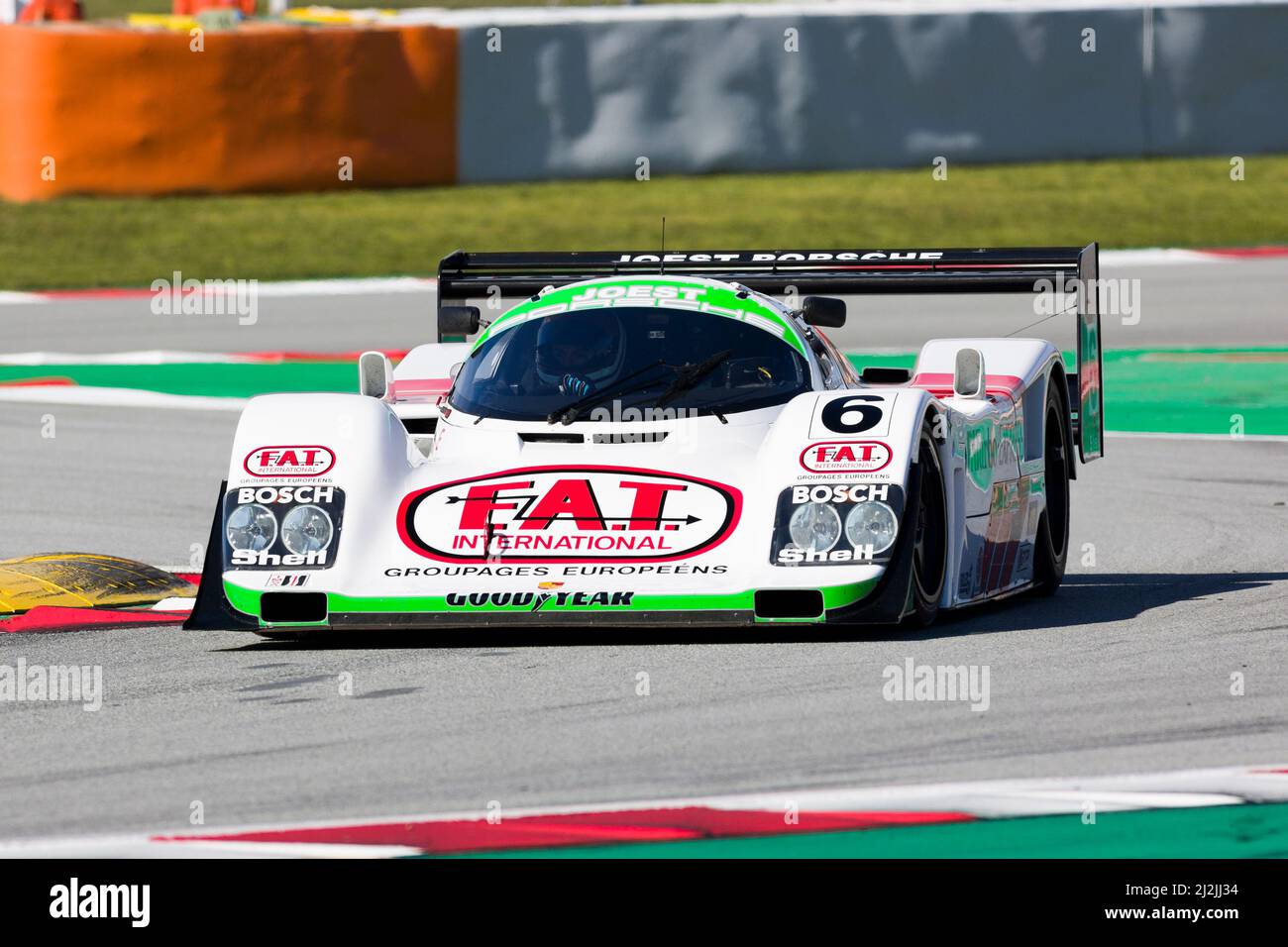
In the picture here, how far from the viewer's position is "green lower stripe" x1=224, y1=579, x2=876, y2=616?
746 cm

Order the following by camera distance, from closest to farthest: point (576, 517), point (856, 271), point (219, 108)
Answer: point (576, 517) → point (856, 271) → point (219, 108)

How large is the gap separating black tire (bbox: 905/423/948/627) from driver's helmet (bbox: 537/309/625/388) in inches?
47.6

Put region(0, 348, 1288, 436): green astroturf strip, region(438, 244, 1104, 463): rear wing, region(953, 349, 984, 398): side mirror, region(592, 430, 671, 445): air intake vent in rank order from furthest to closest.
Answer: region(0, 348, 1288, 436): green astroturf strip → region(438, 244, 1104, 463): rear wing → region(953, 349, 984, 398): side mirror → region(592, 430, 671, 445): air intake vent

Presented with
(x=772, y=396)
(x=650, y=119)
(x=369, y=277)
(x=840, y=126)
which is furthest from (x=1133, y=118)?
(x=772, y=396)

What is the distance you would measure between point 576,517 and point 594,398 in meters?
0.77

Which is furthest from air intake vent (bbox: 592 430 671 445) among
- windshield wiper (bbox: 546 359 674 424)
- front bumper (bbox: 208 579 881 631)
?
front bumper (bbox: 208 579 881 631)

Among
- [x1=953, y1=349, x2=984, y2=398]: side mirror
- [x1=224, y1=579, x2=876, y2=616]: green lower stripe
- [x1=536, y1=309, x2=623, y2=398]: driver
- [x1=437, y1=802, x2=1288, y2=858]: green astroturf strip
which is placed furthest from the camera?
[x1=953, y1=349, x2=984, y2=398]: side mirror

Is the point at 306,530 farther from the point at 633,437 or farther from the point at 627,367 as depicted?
the point at 627,367

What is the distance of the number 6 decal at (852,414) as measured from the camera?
7.86 meters

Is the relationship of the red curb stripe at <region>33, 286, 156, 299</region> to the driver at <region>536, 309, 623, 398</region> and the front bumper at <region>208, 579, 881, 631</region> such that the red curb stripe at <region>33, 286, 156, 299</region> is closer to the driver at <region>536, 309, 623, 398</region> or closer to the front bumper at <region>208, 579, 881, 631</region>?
the driver at <region>536, 309, 623, 398</region>

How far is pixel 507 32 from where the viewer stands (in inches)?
906

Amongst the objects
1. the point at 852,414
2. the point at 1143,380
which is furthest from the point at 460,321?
the point at 1143,380

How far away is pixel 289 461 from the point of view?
805cm
